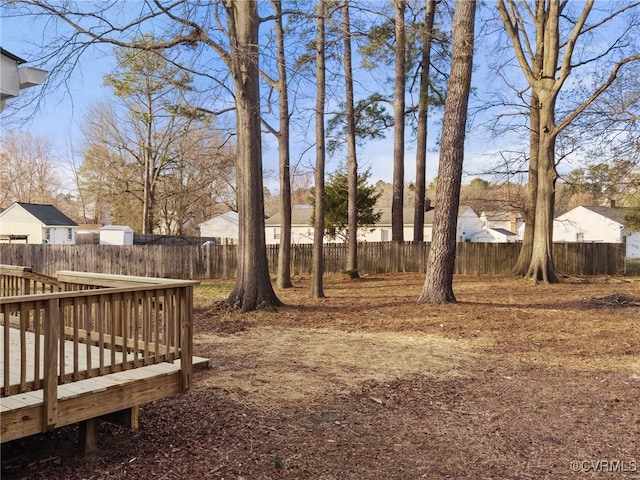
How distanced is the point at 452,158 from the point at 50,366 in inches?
356

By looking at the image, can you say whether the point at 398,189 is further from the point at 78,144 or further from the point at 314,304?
the point at 78,144

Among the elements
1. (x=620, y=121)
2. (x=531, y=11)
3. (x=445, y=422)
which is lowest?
(x=445, y=422)

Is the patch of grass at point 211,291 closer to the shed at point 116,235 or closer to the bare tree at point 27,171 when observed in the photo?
the shed at point 116,235

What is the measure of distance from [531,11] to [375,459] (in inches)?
723

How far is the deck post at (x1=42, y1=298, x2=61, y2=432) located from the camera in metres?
3.02

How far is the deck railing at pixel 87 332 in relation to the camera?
3.03 m

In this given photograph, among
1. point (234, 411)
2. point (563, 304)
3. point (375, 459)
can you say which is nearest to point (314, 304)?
point (563, 304)

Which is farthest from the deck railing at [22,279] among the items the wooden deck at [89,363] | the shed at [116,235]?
the shed at [116,235]

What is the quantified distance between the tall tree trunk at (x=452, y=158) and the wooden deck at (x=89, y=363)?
6954mm

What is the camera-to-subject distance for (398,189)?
763 inches

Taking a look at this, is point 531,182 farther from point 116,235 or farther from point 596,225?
point 596,225

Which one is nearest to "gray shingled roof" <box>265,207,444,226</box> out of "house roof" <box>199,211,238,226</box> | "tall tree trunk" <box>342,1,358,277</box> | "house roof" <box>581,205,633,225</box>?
"house roof" <box>199,211,238,226</box>

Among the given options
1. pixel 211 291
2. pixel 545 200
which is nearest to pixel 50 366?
pixel 211 291

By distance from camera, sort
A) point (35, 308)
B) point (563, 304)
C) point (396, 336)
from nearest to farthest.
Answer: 1. point (35, 308)
2. point (396, 336)
3. point (563, 304)
